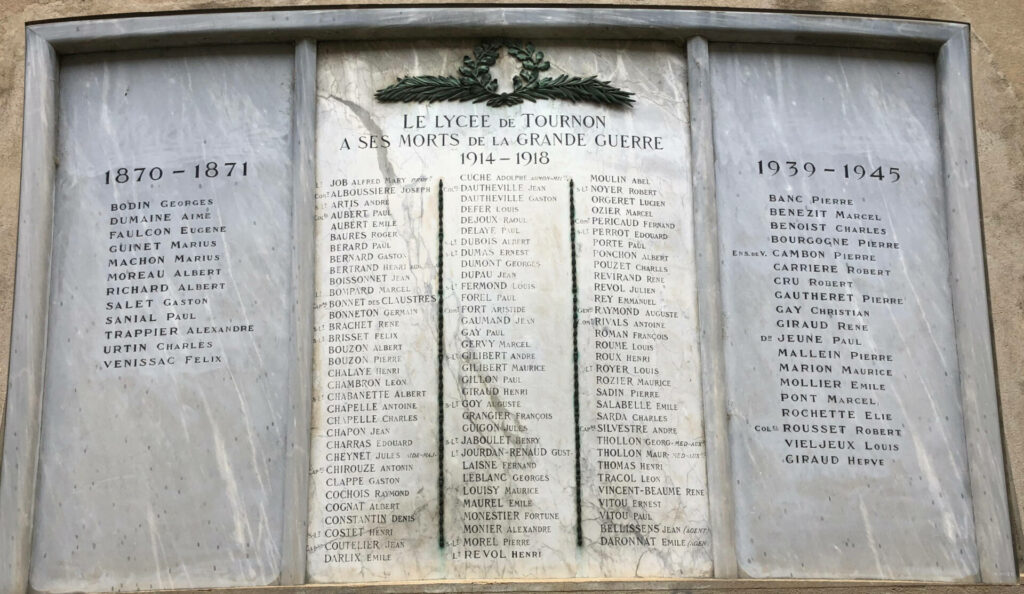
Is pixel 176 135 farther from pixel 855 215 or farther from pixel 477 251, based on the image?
pixel 855 215

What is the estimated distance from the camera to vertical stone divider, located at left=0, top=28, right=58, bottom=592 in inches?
393

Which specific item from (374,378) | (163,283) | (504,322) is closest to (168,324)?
(163,283)

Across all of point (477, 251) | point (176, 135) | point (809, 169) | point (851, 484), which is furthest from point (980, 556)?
point (176, 135)

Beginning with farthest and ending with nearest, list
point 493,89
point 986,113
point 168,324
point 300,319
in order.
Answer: point 986,113 → point 493,89 → point 168,324 → point 300,319

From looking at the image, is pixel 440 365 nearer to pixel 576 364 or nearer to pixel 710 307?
pixel 576 364

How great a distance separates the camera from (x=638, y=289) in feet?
33.7

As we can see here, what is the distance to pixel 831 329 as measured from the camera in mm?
10359

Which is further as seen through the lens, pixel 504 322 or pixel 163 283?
pixel 163 283

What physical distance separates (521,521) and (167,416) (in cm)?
219

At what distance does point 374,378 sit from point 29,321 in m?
2.14

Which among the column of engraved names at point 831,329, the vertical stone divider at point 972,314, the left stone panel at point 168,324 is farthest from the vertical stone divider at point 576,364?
the vertical stone divider at point 972,314

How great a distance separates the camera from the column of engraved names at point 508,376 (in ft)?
32.1

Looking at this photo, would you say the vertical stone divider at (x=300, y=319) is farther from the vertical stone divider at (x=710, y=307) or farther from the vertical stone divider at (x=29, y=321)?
the vertical stone divider at (x=710, y=307)

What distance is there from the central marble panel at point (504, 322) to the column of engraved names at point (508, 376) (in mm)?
12
